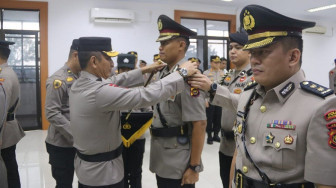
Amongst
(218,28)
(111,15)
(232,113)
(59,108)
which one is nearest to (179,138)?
(232,113)

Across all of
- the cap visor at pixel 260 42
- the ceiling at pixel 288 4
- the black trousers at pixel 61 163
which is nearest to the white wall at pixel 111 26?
the ceiling at pixel 288 4

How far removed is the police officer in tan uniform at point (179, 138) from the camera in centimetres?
176

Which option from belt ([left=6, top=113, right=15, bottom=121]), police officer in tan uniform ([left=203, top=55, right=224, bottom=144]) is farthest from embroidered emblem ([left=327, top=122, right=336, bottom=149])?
police officer in tan uniform ([left=203, top=55, right=224, bottom=144])

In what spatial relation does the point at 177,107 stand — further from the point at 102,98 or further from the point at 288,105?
the point at 288,105

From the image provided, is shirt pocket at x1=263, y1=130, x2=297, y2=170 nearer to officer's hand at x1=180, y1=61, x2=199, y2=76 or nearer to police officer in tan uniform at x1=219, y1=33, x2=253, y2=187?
officer's hand at x1=180, y1=61, x2=199, y2=76

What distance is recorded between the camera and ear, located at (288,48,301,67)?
1052 millimetres

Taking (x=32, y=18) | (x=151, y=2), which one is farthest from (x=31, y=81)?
(x=151, y=2)

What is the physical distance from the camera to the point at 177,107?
5.98 feet

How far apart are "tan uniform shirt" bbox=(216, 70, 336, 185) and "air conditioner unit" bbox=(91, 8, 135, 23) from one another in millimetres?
6267

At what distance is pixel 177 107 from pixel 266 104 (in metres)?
0.78

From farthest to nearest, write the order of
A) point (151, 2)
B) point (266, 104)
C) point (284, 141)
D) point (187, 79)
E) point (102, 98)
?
1. point (151, 2)
2. point (187, 79)
3. point (102, 98)
4. point (266, 104)
5. point (284, 141)

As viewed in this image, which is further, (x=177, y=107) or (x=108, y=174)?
(x=177, y=107)

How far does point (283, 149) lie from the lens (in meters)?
0.99

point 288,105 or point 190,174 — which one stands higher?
point 288,105
